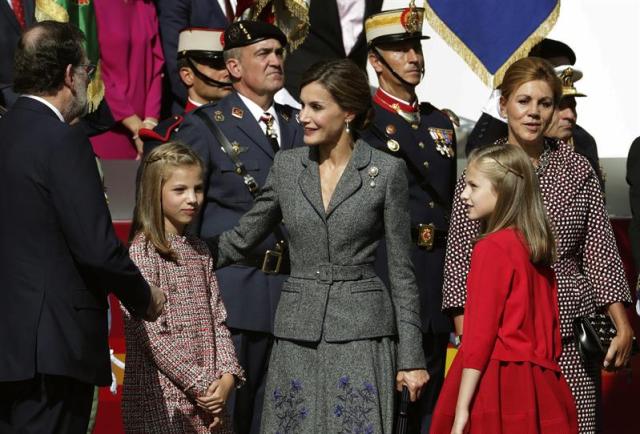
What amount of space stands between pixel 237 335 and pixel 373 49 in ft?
5.31

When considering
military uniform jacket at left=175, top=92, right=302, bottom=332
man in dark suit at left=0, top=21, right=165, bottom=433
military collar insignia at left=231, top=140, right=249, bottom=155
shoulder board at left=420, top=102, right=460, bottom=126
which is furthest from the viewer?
shoulder board at left=420, top=102, right=460, bottom=126

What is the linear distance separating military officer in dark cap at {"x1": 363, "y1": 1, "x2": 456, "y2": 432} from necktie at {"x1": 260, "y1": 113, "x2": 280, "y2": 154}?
41cm

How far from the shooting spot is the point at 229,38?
7.11 metres

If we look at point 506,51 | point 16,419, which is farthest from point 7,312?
point 506,51

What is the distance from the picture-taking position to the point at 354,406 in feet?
18.3

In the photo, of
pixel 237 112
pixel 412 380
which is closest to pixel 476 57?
pixel 237 112

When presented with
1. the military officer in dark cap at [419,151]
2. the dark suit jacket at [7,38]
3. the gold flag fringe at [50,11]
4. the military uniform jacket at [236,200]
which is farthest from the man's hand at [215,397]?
the gold flag fringe at [50,11]

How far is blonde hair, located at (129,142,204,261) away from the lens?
19.2 ft

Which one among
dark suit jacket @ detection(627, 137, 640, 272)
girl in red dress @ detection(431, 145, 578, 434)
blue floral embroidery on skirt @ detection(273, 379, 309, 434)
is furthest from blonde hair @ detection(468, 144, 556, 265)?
dark suit jacket @ detection(627, 137, 640, 272)

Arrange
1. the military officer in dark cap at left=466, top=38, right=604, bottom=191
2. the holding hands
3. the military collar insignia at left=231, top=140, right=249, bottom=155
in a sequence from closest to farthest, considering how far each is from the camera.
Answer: the holding hands < the military collar insignia at left=231, top=140, right=249, bottom=155 < the military officer in dark cap at left=466, top=38, right=604, bottom=191

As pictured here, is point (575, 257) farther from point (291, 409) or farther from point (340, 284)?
point (291, 409)

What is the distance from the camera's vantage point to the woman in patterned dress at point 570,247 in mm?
6086

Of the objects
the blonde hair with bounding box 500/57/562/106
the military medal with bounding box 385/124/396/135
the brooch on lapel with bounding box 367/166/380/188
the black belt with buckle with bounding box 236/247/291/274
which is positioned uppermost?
the blonde hair with bounding box 500/57/562/106

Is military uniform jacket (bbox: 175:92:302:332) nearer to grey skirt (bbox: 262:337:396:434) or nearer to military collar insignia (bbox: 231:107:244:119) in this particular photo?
military collar insignia (bbox: 231:107:244:119)
